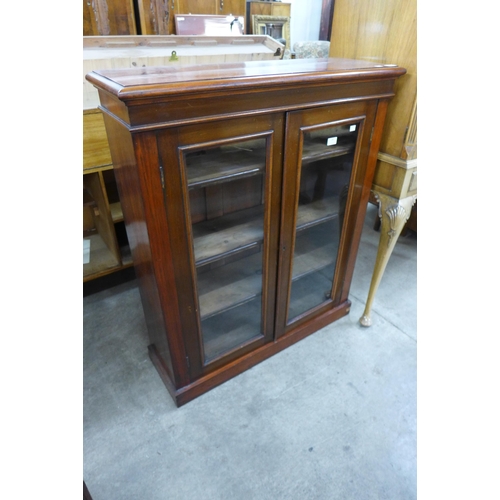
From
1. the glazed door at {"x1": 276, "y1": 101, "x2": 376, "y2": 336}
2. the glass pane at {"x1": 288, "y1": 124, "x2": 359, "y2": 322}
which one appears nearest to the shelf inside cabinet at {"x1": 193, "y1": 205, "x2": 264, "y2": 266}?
the glazed door at {"x1": 276, "y1": 101, "x2": 376, "y2": 336}

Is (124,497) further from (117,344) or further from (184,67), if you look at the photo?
(184,67)

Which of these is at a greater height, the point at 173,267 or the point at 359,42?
the point at 359,42

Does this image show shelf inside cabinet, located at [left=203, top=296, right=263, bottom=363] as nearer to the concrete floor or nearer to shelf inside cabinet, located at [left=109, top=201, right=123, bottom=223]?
the concrete floor

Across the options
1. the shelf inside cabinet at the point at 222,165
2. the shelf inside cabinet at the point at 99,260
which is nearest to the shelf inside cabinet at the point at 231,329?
the shelf inside cabinet at the point at 222,165

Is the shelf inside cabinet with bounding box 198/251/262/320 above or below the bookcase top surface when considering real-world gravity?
below

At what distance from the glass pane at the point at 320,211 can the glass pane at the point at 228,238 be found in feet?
0.64

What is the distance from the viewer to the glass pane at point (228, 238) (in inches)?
40.5

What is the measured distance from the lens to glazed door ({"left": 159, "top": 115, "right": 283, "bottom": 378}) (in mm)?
923

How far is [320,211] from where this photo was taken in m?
1.43

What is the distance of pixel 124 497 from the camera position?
108cm

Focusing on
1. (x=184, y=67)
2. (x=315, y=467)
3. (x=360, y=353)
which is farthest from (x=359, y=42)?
(x=315, y=467)

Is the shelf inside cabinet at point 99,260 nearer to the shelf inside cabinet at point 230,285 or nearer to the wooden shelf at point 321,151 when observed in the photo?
the shelf inside cabinet at point 230,285

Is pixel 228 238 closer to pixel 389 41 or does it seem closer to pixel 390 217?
pixel 390 217
